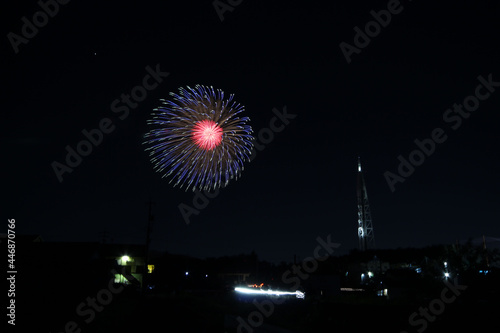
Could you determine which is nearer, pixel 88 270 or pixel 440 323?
pixel 440 323

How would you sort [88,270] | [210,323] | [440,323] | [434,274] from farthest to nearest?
[434,274] < [88,270] < [210,323] < [440,323]

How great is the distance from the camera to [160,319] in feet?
80.6

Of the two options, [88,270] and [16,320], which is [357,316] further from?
[88,270]

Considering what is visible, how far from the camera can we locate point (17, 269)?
32.3m

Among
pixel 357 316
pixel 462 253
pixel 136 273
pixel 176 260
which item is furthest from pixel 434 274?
pixel 176 260

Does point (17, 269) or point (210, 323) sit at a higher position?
point (17, 269)

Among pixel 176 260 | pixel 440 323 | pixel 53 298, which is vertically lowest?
pixel 440 323

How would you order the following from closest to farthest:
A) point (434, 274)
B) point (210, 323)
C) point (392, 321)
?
point (392, 321) < point (210, 323) < point (434, 274)

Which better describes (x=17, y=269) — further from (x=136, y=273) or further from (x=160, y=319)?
(x=136, y=273)

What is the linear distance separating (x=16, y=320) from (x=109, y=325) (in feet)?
14.9

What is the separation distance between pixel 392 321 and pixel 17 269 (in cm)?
2866

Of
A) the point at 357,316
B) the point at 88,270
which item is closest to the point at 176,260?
the point at 88,270

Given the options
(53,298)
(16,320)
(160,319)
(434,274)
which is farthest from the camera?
(434,274)

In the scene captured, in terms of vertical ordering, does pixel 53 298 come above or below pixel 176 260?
below
